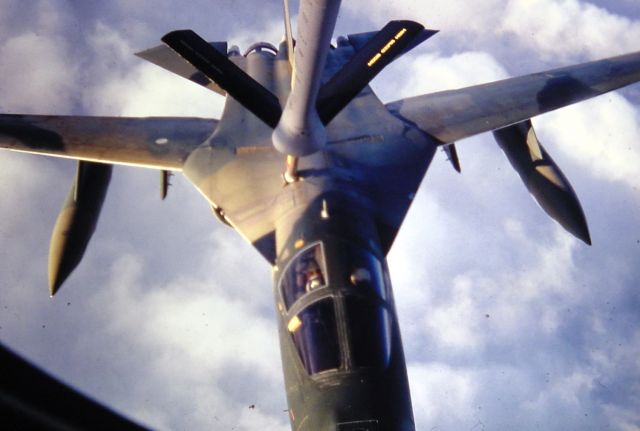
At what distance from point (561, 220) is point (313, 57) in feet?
29.7

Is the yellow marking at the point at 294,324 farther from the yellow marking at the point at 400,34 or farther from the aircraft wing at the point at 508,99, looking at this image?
the aircraft wing at the point at 508,99

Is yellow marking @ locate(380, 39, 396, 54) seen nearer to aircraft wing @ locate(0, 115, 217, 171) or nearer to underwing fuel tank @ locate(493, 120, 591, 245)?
aircraft wing @ locate(0, 115, 217, 171)

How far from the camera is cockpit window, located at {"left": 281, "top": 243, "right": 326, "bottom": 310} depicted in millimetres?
6926

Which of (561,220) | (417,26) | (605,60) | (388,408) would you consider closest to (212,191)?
(417,26)

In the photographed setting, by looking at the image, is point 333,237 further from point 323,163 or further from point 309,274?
point 323,163

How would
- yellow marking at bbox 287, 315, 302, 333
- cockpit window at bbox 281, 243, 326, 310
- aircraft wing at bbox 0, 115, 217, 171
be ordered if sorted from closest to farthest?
yellow marking at bbox 287, 315, 302, 333 < cockpit window at bbox 281, 243, 326, 310 < aircraft wing at bbox 0, 115, 217, 171

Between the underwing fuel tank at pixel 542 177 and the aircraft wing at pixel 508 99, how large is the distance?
118 centimetres

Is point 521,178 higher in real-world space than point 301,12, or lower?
higher

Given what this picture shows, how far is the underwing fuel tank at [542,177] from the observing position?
11891 mm

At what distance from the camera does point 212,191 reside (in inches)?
395

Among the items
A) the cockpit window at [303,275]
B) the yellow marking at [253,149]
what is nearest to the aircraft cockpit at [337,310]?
the cockpit window at [303,275]

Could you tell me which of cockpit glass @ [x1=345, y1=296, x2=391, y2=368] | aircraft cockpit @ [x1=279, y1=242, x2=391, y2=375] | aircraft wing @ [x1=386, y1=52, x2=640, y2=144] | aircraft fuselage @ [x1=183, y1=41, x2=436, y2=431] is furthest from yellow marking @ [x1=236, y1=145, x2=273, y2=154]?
cockpit glass @ [x1=345, y1=296, x2=391, y2=368]

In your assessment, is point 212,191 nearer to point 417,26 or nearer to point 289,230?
point 289,230

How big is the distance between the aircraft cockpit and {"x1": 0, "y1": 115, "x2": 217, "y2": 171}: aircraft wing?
5.16 m
